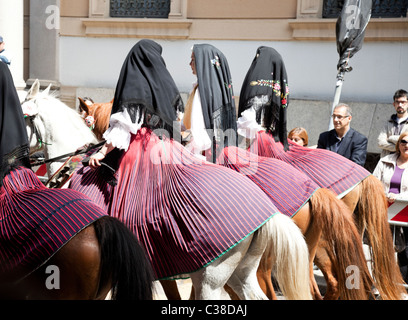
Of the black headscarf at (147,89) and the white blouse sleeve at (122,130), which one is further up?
the black headscarf at (147,89)

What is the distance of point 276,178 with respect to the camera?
4.20 meters

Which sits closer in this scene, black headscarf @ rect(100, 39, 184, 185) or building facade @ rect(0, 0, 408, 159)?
black headscarf @ rect(100, 39, 184, 185)

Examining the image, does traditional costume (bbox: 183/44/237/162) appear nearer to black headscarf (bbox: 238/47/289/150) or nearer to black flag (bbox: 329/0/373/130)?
black headscarf (bbox: 238/47/289/150)

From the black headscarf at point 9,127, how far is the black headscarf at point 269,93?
211cm

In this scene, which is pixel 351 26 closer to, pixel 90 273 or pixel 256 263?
pixel 256 263

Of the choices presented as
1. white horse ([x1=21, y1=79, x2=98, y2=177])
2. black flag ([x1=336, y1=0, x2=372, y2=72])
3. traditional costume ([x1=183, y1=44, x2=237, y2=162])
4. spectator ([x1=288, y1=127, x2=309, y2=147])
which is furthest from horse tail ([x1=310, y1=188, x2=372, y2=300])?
black flag ([x1=336, y1=0, x2=372, y2=72])

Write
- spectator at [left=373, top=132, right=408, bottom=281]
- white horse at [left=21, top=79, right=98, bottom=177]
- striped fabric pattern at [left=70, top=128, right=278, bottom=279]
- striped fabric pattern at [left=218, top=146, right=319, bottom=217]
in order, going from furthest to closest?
spectator at [left=373, top=132, right=408, bottom=281]
white horse at [left=21, top=79, right=98, bottom=177]
striped fabric pattern at [left=218, top=146, right=319, bottom=217]
striped fabric pattern at [left=70, top=128, right=278, bottom=279]

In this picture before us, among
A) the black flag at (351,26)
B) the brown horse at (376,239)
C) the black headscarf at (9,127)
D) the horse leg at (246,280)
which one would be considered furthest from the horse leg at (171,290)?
the black flag at (351,26)

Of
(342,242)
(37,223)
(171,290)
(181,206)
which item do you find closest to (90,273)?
(37,223)

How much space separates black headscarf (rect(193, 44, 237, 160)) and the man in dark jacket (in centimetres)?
181

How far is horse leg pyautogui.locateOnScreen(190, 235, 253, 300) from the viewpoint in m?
3.38

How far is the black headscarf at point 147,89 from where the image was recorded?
373 cm

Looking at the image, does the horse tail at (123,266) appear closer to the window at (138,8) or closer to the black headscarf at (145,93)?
the black headscarf at (145,93)

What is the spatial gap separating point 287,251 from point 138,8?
24.6 ft
